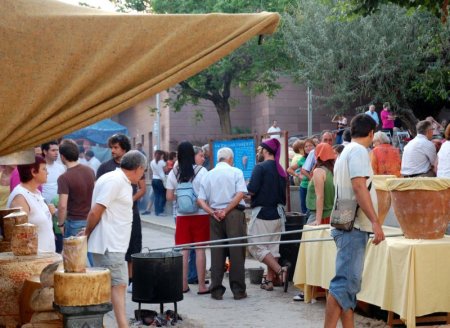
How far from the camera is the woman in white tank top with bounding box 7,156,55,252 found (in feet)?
23.2

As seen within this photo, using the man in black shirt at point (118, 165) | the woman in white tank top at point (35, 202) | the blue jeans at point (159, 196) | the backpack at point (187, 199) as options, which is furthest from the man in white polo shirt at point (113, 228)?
the blue jeans at point (159, 196)

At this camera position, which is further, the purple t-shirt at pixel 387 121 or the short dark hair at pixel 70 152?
the purple t-shirt at pixel 387 121

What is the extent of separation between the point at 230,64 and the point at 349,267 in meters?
27.7

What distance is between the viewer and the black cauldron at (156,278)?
9.42m

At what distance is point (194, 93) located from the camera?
36438 mm

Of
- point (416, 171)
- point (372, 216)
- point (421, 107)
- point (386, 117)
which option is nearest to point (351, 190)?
point (372, 216)

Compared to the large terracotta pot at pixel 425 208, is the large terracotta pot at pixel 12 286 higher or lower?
lower

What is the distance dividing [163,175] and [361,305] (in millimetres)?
17654

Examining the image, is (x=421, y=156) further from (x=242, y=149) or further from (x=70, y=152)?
(x=70, y=152)

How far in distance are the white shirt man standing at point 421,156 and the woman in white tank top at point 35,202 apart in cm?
739

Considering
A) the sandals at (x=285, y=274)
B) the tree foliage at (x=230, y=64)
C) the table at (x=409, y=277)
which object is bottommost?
the sandals at (x=285, y=274)

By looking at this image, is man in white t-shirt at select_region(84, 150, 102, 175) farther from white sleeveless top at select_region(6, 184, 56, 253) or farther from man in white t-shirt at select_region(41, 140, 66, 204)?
white sleeveless top at select_region(6, 184, 56, 253)

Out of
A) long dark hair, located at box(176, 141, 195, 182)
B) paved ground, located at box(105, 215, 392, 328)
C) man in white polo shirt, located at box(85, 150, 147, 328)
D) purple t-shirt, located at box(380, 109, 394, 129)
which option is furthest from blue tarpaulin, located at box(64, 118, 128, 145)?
man in white polo shirt, located at box(85, 150, 147, 328)

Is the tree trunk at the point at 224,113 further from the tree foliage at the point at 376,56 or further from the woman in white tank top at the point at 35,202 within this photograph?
the woman in white tank top at the point at 35,202
